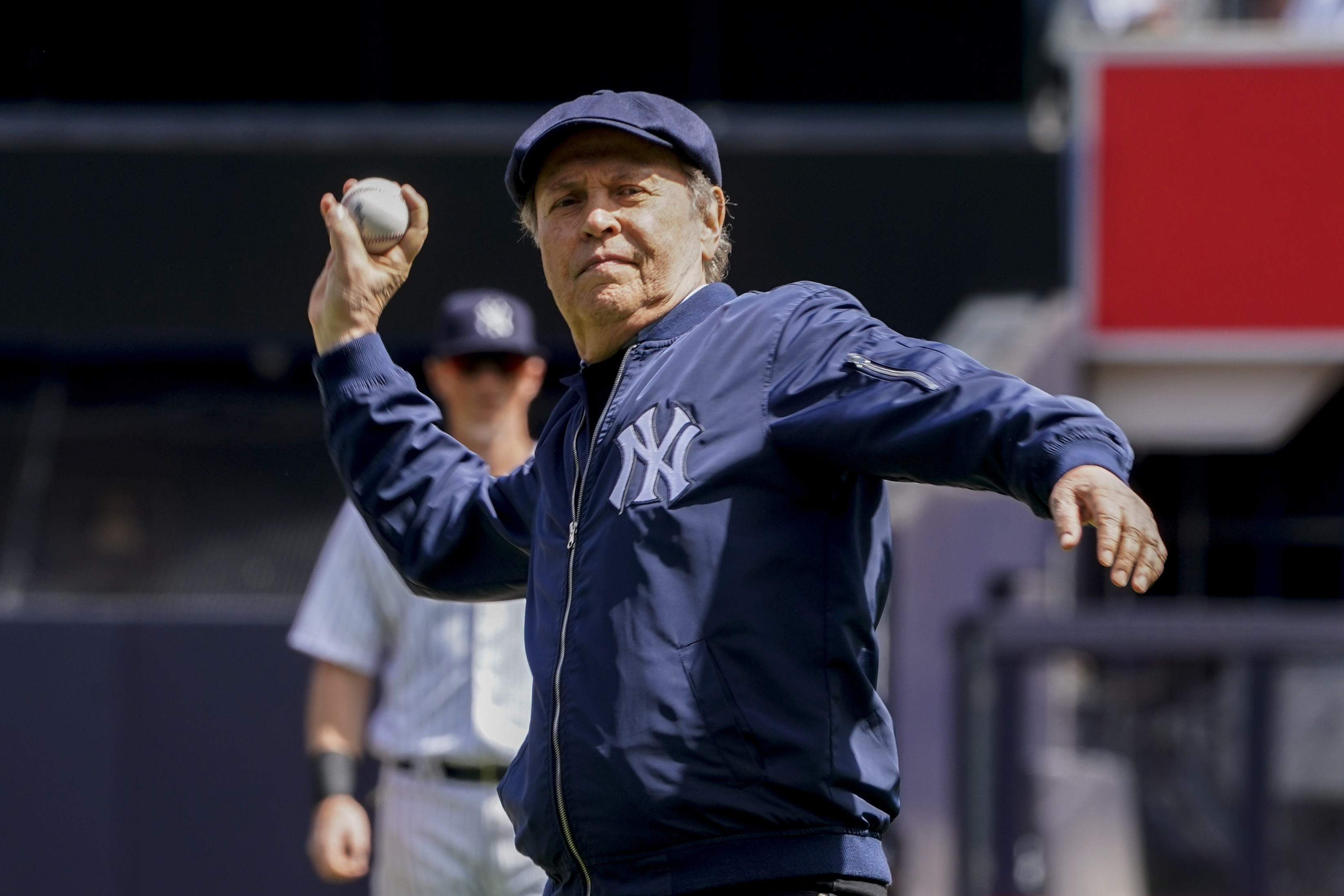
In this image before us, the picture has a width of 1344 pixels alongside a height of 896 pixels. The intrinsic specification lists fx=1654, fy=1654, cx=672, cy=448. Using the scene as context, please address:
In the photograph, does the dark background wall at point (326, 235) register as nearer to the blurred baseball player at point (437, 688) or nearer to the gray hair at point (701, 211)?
the blurred baseball player at point (437, 688)

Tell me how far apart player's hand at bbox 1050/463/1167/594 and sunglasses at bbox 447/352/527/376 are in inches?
100

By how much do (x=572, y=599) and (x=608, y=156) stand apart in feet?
2.10

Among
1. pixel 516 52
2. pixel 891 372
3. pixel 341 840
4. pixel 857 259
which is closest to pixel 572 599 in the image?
pixel 891 372

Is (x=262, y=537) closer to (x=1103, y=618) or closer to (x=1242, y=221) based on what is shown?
(x=1103, y=618)

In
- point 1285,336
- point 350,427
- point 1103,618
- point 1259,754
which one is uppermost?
point 350,427

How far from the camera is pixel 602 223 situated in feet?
7.54

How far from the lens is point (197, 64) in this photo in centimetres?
789

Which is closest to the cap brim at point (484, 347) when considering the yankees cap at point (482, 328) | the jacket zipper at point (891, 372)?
the yankees cap at point (482, 328)

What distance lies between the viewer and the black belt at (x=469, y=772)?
3797 millimetres

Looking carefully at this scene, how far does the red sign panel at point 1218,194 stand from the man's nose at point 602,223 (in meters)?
6.03

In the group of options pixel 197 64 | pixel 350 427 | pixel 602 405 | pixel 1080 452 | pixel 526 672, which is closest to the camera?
pixel 1080 452

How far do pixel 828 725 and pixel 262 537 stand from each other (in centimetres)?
545

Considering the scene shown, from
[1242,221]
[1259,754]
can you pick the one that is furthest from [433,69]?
[1259,754]

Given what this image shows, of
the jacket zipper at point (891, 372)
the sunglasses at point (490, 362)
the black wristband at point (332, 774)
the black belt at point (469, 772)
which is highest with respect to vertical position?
the jacket zipper at point (891, 372)
